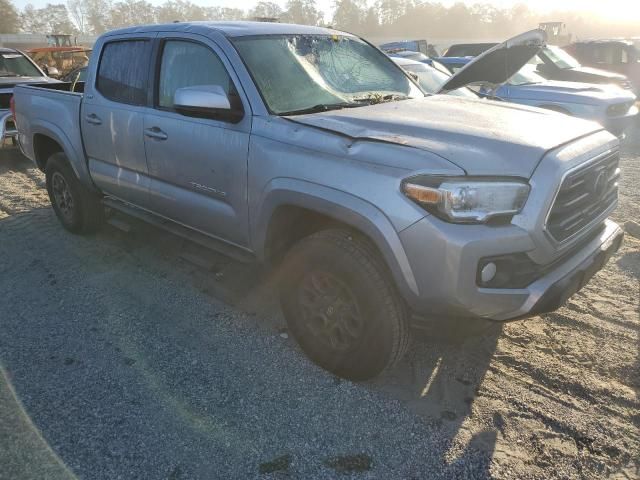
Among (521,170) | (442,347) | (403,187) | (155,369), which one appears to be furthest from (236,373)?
(521,170)

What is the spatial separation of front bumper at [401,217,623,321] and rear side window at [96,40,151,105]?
260 centimetres

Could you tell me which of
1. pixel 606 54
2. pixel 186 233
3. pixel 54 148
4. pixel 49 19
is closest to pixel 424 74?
pixel 54 148

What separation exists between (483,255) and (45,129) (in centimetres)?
451

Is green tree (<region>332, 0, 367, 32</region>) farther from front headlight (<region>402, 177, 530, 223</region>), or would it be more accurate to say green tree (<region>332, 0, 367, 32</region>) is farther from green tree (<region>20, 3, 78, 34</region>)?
front headlight (<region>402, 177, 530, 223</region>)

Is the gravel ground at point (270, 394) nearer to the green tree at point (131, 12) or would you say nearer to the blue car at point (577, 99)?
the blue car at point (577, 99)

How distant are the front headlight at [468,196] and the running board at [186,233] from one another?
1.37 metres

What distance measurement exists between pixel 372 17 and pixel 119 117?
134886 millimetres

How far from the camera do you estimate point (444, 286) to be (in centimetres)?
231

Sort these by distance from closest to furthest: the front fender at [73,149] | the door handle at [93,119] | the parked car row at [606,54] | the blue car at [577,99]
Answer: the door handle at [93,119]
the front fender at [73,149]
the blue car at [577,99]
the parked car row at [606,54]

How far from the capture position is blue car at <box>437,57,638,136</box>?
8.02m

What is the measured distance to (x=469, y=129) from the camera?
8.82ft

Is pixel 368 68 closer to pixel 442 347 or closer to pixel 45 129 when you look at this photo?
pixel 442 347

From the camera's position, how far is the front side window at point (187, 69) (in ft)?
11.0

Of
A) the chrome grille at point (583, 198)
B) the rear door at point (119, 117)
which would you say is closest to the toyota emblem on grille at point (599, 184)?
the chrome grille at point (583, 198)
